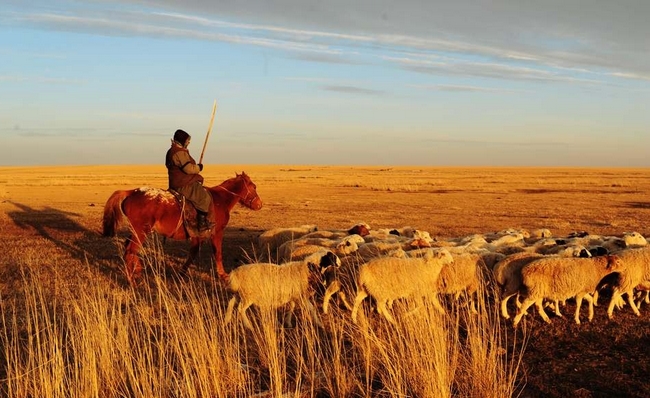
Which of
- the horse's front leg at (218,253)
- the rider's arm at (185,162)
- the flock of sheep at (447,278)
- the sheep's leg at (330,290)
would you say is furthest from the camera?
the horse's front leg at (218,253)

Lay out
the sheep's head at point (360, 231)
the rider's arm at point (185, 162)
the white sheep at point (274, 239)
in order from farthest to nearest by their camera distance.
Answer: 1. the white sheep at point (274, 239)
2. the sheep's head at point (360, 231)
3. the rider's arm at point (185, 162)

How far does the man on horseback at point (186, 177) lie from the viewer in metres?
11.3

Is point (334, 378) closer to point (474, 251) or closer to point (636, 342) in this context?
point (636, 342)

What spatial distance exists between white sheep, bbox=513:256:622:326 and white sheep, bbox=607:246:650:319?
305 millimetres

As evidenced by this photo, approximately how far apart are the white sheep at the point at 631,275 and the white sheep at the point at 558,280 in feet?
1.00

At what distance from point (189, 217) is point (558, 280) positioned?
6899 millimetres

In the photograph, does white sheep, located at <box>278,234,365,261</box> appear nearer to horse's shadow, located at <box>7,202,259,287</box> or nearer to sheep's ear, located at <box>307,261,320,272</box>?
horse's shadow, located at <box>7,202,259,287</box>

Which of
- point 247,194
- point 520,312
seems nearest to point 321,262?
point 520,312

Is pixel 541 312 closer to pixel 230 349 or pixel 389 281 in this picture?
pixel 389 281

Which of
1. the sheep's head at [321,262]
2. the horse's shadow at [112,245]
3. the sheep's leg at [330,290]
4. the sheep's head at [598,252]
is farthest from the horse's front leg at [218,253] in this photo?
the sheep's head at [598,252]

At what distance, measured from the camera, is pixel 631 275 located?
845 cm

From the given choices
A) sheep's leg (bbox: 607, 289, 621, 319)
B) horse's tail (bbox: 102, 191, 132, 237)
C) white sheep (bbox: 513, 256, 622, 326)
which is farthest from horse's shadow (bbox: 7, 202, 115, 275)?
sheep's leg (bbox: 607, 289, 621, 319)

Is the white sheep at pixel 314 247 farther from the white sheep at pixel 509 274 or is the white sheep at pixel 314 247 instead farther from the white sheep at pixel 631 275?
the white sheep at pixel 631 275

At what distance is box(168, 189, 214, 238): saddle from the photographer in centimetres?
1166
